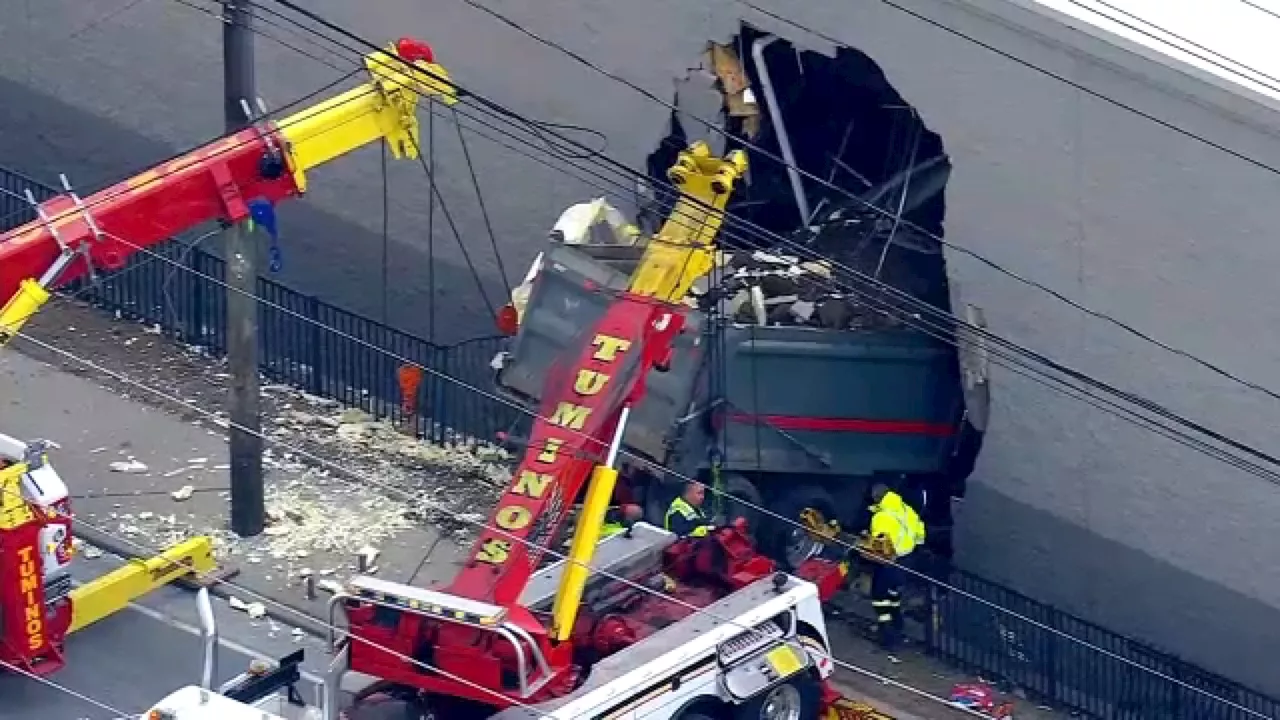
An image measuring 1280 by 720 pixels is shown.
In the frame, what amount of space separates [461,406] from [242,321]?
3.05 meters

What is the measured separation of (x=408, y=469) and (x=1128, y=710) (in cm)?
643

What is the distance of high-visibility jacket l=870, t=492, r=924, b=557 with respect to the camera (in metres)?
18.3

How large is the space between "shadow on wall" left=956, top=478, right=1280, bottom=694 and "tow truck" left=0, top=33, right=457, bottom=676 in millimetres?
5518

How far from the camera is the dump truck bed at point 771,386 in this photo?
60.7 ft

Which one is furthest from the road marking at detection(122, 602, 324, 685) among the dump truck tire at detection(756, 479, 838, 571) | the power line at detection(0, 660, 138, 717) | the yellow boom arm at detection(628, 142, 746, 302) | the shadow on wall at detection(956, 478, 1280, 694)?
the shadow on wall at detection(956, 478, 1280, 694)

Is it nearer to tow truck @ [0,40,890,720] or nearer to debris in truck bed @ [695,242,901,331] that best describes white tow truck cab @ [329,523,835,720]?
tow truck @ [0,40,890,720]

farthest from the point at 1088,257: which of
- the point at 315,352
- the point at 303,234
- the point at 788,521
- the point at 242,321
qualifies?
the point at 303,234

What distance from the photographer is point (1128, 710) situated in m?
18.1

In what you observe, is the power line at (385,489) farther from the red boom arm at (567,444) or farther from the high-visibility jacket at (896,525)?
the high-visibility jacket at (896,525)

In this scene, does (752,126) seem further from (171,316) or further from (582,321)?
(171,316)

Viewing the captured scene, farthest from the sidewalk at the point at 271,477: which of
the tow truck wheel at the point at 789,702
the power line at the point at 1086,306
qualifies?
the power line at the point at 1086,306

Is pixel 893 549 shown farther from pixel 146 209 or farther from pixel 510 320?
pixel 146 209

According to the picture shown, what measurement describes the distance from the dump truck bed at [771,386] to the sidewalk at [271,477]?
1.51 m

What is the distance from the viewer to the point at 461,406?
21562 millimetres
